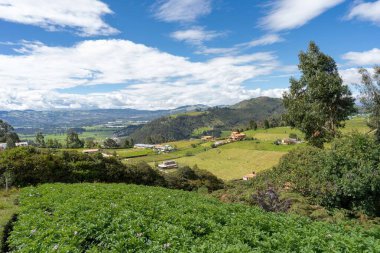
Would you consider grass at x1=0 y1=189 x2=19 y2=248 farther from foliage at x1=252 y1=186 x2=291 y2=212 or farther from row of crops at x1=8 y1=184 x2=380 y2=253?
foliage at x1=252 y1=186 x2=291 y2=212

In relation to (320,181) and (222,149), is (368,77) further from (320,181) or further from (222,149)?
(222,149)

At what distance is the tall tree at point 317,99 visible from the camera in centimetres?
3469

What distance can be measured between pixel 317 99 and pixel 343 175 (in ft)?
49.9

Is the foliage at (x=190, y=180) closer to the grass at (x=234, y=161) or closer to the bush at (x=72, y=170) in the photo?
the bush at (x=72, y=170)

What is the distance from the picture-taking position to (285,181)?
2700 cm

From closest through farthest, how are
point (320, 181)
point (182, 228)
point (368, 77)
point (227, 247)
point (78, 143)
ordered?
point (227, 247), point (182, 228), point (320, 181), point (368, 77), point (78, 143)

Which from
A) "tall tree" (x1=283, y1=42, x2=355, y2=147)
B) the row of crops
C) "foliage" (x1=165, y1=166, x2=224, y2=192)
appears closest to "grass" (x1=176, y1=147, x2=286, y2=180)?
"foliage" (x1=165, y1=166, x2=224, y2=192)

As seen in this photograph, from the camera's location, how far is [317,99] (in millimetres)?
35469

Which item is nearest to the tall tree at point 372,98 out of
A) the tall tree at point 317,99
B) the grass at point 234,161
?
the tall tree at point 317,99

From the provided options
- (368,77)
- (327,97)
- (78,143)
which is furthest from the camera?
(78,143)

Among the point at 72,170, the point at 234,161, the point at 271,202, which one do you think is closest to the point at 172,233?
the point at 271,202

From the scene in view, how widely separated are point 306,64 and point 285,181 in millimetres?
17051

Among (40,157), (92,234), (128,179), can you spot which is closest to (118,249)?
(92,234)

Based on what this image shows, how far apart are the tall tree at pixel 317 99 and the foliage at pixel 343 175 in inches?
384
